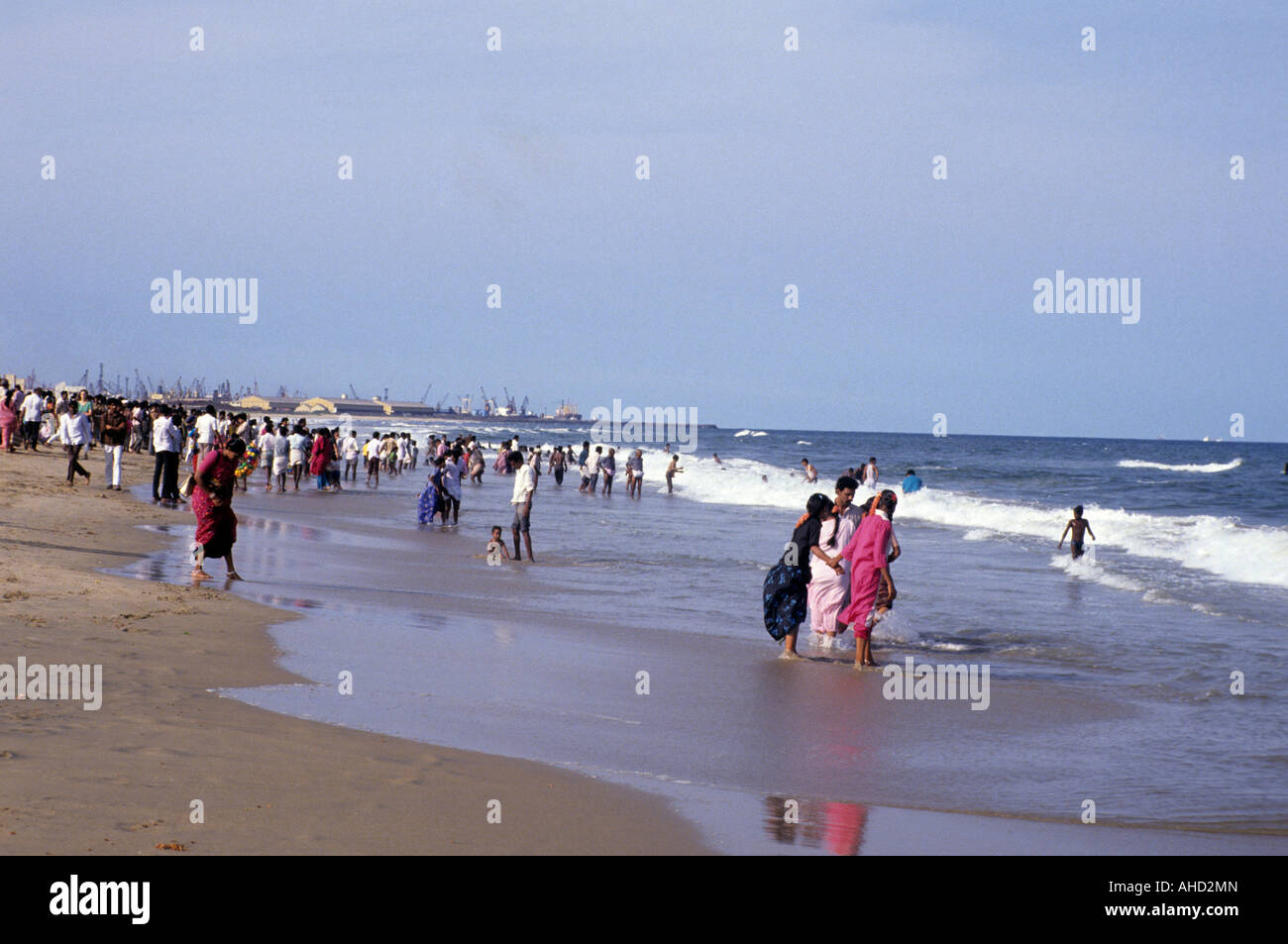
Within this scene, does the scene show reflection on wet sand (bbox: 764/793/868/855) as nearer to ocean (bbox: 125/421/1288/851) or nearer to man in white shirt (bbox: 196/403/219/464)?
ocean (bbox: 125/421/1288/851)

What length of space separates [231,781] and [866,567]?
6741mm

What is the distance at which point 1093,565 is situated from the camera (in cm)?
2289

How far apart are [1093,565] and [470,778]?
19.2m

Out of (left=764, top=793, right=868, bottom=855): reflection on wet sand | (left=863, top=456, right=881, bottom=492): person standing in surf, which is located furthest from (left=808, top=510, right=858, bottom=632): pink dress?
(left=863, top=456, right=881, bottom=492): person standing in surf

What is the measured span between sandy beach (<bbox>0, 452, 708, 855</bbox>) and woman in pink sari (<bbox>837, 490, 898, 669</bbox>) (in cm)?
499

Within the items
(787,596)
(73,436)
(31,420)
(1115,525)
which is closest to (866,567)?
(787,596)

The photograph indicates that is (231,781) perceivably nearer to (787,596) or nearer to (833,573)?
(787,596)

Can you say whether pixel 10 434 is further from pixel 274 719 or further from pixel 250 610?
pixel 274 719

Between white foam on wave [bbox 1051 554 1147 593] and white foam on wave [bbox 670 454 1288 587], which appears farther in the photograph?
white foam on wave [bbox 670 454 1288 587]

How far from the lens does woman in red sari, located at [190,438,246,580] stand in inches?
516

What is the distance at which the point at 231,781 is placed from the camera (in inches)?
228

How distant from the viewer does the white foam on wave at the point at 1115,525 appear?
80.4 ft
